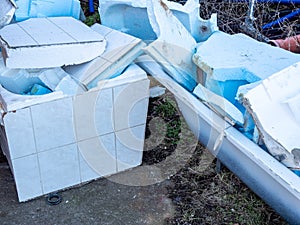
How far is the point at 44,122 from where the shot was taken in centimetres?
245

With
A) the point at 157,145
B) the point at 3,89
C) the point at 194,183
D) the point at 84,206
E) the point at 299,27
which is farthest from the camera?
the point at 299,27

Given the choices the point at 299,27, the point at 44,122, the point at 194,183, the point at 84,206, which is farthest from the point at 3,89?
the point at 299,27

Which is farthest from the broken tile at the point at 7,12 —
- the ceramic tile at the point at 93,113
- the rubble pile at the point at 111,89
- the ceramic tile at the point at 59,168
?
the ceramic tile at the point at 59,168

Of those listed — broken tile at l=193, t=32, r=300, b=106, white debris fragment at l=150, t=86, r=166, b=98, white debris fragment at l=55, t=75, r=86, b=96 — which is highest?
broken tile at l=193, t=32, r=300, b=106

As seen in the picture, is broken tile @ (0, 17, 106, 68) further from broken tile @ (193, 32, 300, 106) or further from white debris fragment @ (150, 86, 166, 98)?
white debris fragment @ (150, 86, 166, 98)

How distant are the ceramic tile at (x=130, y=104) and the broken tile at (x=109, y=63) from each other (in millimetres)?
119

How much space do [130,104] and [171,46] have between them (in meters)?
0.43

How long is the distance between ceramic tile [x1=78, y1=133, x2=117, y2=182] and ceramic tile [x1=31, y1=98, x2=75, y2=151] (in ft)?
0.44

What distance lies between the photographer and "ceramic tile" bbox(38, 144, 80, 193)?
258 cm

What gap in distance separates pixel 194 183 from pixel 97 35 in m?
1.12

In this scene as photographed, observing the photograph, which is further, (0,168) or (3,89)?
(0,168)

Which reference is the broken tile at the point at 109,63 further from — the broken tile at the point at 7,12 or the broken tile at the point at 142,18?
the broken tile at the point at 7,12

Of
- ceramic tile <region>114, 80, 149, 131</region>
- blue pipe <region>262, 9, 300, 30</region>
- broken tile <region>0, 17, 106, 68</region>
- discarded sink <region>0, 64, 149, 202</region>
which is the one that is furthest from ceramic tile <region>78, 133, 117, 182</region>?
blue pipe <region>262, 9, 300, 30</region>

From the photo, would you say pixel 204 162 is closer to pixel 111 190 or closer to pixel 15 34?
pixel 111 190
